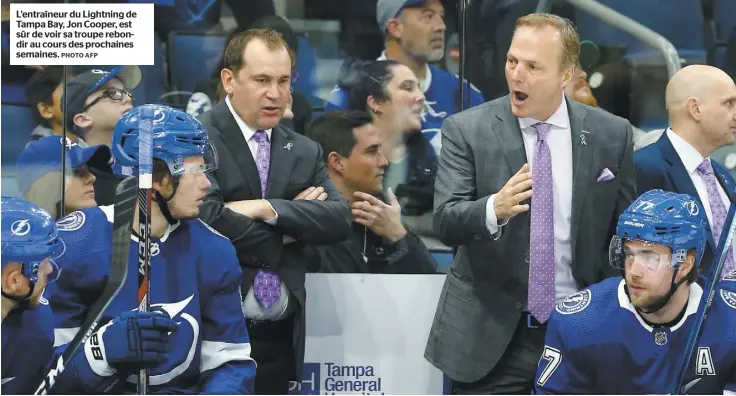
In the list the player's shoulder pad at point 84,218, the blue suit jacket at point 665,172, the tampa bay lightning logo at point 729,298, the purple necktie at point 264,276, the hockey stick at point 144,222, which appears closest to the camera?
the hockey stick at point 144,222

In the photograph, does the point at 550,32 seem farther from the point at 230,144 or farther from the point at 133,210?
the point at 133,210

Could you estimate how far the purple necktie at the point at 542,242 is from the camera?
3.66 meters

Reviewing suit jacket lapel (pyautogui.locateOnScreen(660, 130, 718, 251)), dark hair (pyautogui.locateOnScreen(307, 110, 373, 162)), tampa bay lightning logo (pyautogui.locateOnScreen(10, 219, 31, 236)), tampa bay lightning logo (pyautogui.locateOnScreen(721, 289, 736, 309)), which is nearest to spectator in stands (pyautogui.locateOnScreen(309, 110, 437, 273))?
dark hair (pyautogui.locateOnScreen(307, 110, 373, 162))

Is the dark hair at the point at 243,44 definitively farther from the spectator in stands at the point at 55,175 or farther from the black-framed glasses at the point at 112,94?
the spectator in stands at the point at 55,175

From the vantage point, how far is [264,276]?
3770mm

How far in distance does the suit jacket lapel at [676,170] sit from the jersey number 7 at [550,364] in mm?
780

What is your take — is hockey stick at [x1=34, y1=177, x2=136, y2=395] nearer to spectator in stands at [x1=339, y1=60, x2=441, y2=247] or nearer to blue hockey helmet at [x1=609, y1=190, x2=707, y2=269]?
spectator in stands at [x1=339, y1=60, x2=441, y2=247]

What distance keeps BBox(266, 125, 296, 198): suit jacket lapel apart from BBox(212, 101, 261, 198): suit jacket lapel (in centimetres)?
4

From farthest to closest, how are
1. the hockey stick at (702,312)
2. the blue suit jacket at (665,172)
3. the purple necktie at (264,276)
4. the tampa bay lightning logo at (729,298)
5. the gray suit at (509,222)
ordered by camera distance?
the blue suit jacket at (665,172), the purple necktie at (264,276), the gray suit at (509,222), the tampa bay lightning logo at (729,298), the hockey stick at (702,312)

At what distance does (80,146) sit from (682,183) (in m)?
1.91

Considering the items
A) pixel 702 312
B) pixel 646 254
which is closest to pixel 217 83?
pixel 646 254

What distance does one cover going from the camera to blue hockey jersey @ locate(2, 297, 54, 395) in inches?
127

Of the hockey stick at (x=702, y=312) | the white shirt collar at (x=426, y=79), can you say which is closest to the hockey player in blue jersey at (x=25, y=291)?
the white shirt collar at (x=426, y=79)

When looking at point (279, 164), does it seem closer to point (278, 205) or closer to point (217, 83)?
point (278, 205)
